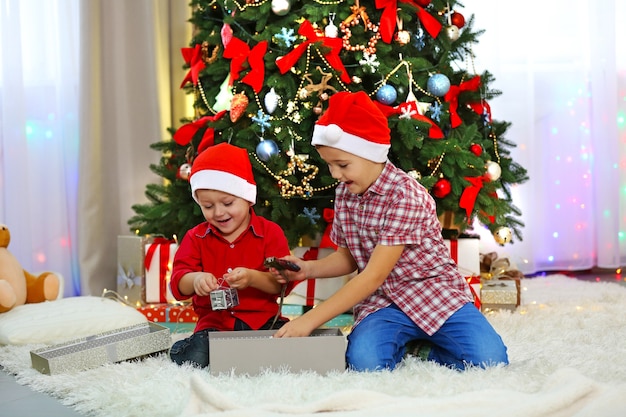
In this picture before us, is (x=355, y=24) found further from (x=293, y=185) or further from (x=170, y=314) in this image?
(x=170, y=314)

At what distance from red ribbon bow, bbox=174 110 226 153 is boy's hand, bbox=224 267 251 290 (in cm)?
89

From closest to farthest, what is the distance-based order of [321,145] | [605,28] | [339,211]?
[321,145]
[339,211]
[605,28]

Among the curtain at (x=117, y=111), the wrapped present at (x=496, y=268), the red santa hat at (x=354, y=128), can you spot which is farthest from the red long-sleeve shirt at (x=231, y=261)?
the curtain at (x=117, y=111)

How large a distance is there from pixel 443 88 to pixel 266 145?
0.62m

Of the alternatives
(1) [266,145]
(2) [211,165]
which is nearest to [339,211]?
(2) [211,165]

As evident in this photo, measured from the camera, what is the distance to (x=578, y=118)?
12.5ft

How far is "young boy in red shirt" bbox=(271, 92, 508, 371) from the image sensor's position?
75.4 inches

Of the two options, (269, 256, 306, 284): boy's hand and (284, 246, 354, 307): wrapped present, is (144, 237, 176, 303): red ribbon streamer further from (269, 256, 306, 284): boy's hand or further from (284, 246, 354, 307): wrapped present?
(269, 256, 306, 284): boy's hand

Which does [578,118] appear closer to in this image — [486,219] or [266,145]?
[486,219]

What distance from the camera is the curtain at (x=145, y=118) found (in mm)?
3244

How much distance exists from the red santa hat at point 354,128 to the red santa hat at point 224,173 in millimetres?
272

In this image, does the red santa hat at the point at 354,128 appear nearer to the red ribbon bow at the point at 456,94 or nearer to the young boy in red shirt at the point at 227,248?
the young boy in red shirt at the point at 227,248

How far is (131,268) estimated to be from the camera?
9.89ft

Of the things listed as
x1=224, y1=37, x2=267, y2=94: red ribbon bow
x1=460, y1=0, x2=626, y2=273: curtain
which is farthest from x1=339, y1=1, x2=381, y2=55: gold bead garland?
x1=460, y1=0, x2=626, y2=273: curtain
